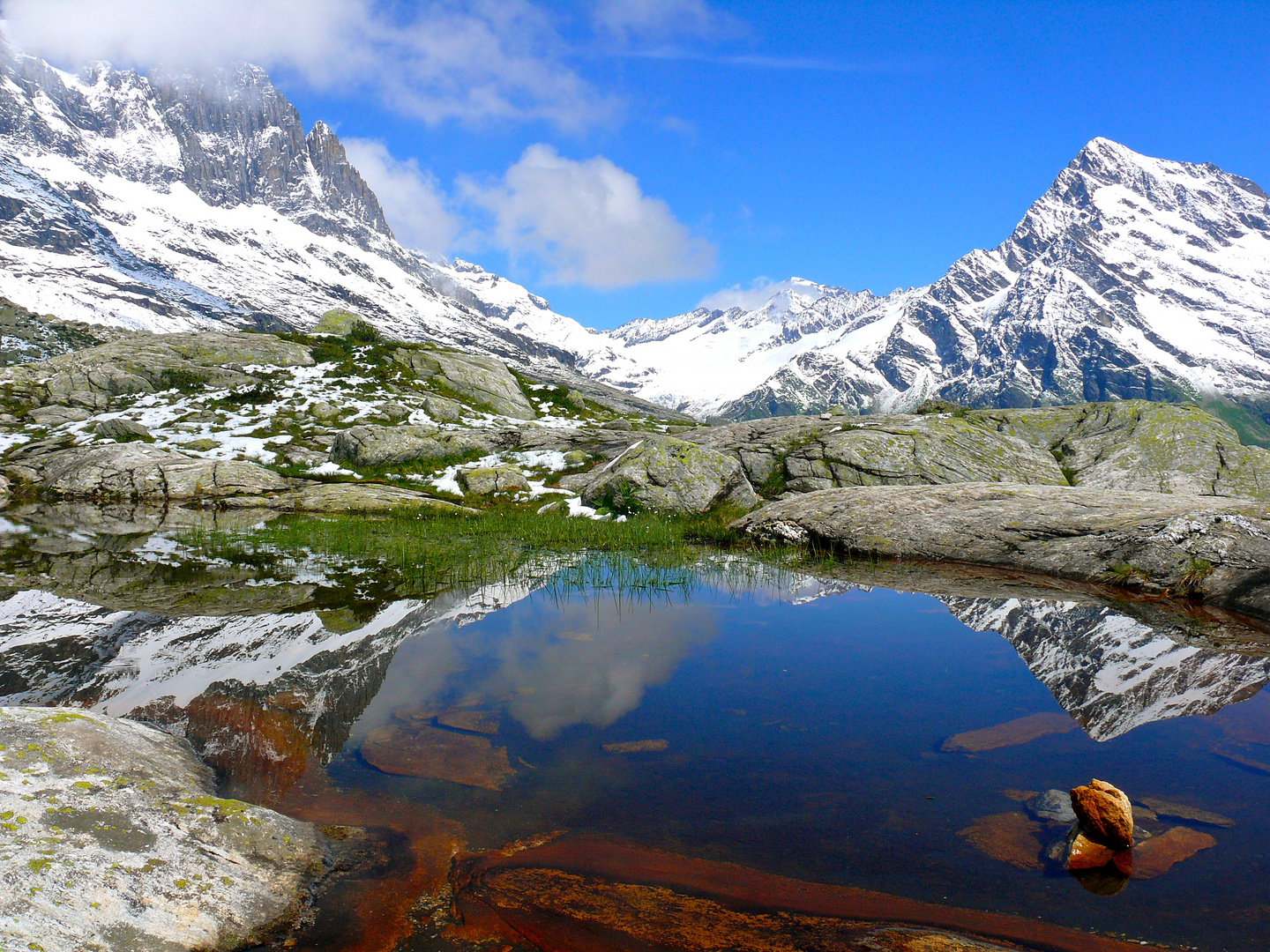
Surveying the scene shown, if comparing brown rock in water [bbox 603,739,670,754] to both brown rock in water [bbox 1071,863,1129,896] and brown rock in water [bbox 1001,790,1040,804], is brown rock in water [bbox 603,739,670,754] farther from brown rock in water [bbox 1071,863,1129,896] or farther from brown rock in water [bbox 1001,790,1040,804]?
brown rock in water [bbox 1071,863,1129,896]

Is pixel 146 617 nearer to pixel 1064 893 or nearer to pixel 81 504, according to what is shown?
pixel 1064 893

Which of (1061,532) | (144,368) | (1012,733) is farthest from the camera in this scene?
(144,368)

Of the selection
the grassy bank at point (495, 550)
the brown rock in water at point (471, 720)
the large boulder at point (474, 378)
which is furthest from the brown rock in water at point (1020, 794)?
the large boulder at point (474, 378)

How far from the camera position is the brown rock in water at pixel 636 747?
5.88 m

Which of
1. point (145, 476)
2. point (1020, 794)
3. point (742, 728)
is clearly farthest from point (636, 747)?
point (145, 476)

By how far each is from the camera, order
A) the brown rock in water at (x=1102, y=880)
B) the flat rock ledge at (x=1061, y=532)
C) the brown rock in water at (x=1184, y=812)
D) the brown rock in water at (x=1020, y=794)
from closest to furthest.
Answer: the brown rock in water at (x=1102, y=880), the brown rock in water at (x=1184, y=812), the brown rock in water at (x=1020, y=794), the flat rock ledge at (x=1061, y=532)

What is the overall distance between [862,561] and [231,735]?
13041 millimetres

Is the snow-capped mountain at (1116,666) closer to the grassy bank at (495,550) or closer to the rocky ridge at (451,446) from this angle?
the grassy bank at (495,550)

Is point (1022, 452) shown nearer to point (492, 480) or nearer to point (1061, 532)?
point (1061, 532)

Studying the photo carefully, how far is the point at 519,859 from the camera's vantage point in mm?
4477

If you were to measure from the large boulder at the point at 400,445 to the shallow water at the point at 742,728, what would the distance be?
22.7 m

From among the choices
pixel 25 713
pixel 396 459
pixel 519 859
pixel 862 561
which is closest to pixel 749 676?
pixel 519 859

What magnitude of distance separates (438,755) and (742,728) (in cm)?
279

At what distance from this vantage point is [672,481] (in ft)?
78.9
